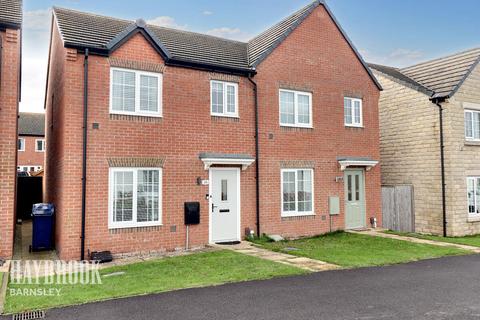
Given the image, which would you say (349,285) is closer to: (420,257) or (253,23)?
(420,257)

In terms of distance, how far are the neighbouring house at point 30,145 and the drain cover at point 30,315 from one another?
131ft

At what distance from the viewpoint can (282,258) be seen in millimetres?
10227

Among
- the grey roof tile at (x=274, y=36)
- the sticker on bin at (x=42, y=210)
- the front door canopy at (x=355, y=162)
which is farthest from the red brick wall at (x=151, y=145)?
the front door canopy at (x=355, y=162)

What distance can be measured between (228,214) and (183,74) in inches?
189

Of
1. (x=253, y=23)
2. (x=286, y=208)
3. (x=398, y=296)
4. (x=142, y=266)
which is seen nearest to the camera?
(x=398, y=296)

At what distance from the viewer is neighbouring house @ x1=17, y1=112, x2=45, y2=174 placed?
42.0m

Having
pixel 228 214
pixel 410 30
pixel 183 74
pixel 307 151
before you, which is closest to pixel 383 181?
pixel 307 151

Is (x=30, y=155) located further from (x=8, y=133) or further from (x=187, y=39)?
(x=8, y=133)

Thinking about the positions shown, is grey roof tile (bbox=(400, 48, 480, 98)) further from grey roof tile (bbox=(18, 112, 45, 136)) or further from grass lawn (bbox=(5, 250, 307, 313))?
grey roof tile (bbox=(18, 112, 45, 136))

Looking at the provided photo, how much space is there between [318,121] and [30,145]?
38.4 metres

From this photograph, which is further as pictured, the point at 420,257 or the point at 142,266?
the point at 420,257

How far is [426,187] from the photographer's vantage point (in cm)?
1634

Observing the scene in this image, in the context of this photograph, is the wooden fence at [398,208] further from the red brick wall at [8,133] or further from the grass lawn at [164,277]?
the red brick wall at [8,133]

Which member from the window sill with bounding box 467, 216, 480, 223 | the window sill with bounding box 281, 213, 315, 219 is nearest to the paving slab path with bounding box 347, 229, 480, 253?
the window sill with bounding box 281, 213, 315, 219
